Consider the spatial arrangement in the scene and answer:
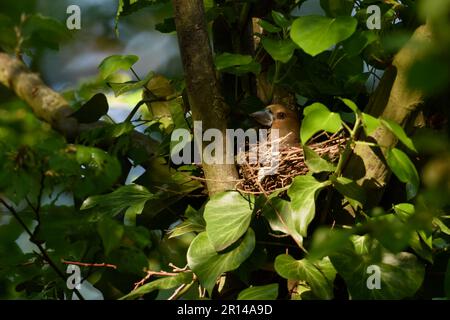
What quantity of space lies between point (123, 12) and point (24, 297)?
0.87 m

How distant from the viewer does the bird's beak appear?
1.88m

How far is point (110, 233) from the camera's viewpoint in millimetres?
1247

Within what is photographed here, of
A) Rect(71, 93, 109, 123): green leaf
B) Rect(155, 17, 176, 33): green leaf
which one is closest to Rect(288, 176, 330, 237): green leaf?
Rect(155, 17, 176, 33): green leaf

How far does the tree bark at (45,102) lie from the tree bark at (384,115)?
715 millimetres

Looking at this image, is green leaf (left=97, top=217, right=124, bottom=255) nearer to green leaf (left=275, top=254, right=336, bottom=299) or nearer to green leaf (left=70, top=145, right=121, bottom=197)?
green leaf (left=70, top=145, right=121, bottom=197)

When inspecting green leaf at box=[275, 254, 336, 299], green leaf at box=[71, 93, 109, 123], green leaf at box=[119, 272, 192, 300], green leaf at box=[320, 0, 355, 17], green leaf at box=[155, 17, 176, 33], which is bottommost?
green leaf at box=[119, 272, 192, 300]

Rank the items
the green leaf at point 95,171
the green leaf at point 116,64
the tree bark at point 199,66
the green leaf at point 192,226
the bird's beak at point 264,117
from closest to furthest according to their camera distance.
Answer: the green leaf at point 95,171 < the tree bark at point 199,66 < the green leaf at point 192,226 < the green leaf at point 116,64 < the bird's beak at point 264,117

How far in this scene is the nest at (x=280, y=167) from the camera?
1.66 m

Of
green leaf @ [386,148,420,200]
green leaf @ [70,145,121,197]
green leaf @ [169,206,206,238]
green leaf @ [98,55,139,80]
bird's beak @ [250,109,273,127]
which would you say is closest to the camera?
green leaf @ [386,148,420,200]

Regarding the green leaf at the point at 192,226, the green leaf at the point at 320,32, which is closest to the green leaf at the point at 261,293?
the green leaf at the point at 192,226

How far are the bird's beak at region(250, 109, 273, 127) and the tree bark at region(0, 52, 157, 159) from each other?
1.09 feet

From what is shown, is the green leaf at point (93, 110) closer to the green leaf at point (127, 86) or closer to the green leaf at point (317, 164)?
the green leaf at point (127, 86)
